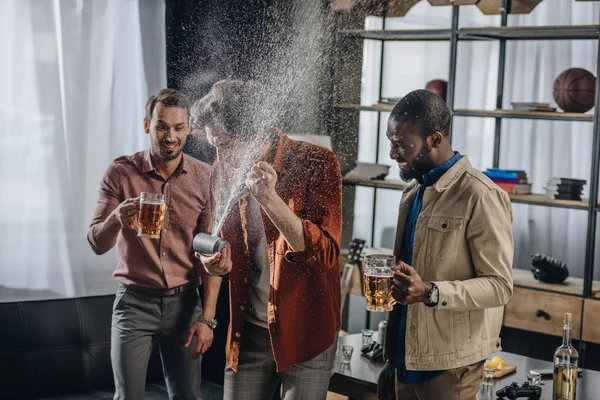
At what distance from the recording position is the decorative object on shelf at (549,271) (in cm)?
397

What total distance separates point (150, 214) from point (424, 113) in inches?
35.4

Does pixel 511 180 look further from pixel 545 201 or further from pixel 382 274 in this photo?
pixel 382 274

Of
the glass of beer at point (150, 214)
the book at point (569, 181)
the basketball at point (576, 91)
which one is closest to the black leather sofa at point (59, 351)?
the glass of beer at point (150, 214)

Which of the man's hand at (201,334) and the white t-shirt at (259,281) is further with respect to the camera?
the man's hand at (201,334)

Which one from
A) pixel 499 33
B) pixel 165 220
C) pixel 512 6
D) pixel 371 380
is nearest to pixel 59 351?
pixel 165 220

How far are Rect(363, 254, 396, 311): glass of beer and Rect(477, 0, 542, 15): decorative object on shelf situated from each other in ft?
7.64

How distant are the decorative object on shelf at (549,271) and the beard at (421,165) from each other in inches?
75.9

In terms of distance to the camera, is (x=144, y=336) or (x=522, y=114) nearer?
(x=144, y=336)

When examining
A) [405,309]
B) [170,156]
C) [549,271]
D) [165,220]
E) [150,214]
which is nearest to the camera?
[405,309]

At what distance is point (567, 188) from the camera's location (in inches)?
155

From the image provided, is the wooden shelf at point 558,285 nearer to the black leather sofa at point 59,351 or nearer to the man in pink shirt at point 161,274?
the black leather sofa at point 59,351

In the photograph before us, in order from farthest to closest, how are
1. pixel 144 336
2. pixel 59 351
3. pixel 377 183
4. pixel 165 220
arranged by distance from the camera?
pixel 377 183
pixel 59 351
pixel 165 220
pixel 144 336

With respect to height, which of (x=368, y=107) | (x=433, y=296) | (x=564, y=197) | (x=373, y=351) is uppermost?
(x=368, y=107)

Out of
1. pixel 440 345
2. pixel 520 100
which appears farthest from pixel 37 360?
pixel 520 100
